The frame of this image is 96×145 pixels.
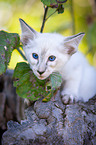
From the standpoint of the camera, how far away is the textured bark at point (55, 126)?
1.46m

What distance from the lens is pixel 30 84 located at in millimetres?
1911

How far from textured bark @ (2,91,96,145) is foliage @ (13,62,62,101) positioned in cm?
10

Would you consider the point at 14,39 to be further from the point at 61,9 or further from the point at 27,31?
the point at 61,9

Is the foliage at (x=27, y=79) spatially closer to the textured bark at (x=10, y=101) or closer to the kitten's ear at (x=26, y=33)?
the kitten's ear at (x=26, y=33)

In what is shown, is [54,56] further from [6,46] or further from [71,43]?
[6,46]

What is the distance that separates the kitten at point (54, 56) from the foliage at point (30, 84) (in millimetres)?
101

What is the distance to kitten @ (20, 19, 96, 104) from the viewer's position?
1.85 meters

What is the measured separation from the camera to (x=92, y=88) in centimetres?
241

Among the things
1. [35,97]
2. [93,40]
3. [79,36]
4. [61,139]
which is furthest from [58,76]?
[93,40]

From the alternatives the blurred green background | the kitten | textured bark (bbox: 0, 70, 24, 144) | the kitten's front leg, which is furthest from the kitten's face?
the blurred green background

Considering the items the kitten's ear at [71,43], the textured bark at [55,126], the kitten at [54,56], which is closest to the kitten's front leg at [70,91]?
the kitten at [54,56]

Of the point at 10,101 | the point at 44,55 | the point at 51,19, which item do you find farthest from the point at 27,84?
the point at 51,19

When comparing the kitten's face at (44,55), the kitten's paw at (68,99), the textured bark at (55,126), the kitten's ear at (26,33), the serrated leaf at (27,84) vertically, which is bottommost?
the textured bark at (55,126)

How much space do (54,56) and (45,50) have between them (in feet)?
0.41
